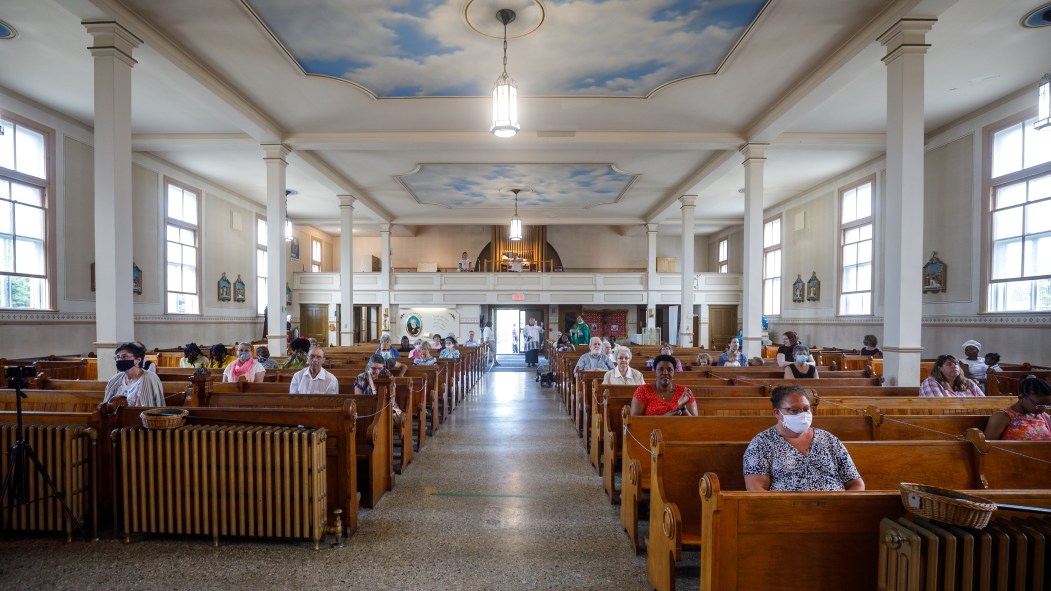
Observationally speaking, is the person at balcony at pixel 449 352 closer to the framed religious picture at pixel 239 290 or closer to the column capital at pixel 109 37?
the column capital at pixel 109 37

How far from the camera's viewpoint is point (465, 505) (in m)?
4.15

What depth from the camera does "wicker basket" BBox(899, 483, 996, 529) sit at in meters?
1.59

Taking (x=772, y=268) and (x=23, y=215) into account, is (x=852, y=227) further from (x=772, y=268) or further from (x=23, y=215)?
(x=23, y=215)

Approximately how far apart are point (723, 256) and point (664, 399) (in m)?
18.0

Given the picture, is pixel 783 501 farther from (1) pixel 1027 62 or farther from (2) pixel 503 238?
(2) pixel 503 238

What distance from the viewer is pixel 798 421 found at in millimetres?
2504

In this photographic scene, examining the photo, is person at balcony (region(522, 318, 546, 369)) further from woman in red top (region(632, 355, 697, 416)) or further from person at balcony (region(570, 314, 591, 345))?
woman in red top (region(632, 355, 697, 416))

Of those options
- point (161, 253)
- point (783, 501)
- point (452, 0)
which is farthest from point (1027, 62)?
point (161, 253)

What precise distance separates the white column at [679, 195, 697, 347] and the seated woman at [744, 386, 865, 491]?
1083cm

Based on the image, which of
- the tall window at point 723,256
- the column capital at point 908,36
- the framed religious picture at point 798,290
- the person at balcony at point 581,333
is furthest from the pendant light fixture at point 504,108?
the tall window at point 723,256

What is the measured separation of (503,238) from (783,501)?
1887 cm

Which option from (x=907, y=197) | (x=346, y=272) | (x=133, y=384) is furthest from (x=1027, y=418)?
(x=346, y=272)

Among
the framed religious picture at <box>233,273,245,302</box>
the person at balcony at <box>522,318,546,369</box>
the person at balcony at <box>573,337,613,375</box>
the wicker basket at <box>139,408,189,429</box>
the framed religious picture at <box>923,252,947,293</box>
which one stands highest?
the framed religious picture at <box>923,252,947,293</box>

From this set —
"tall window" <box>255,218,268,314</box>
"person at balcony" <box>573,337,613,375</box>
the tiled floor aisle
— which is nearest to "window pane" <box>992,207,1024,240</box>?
"person at balcony" <box>573,337,613,375</box>
